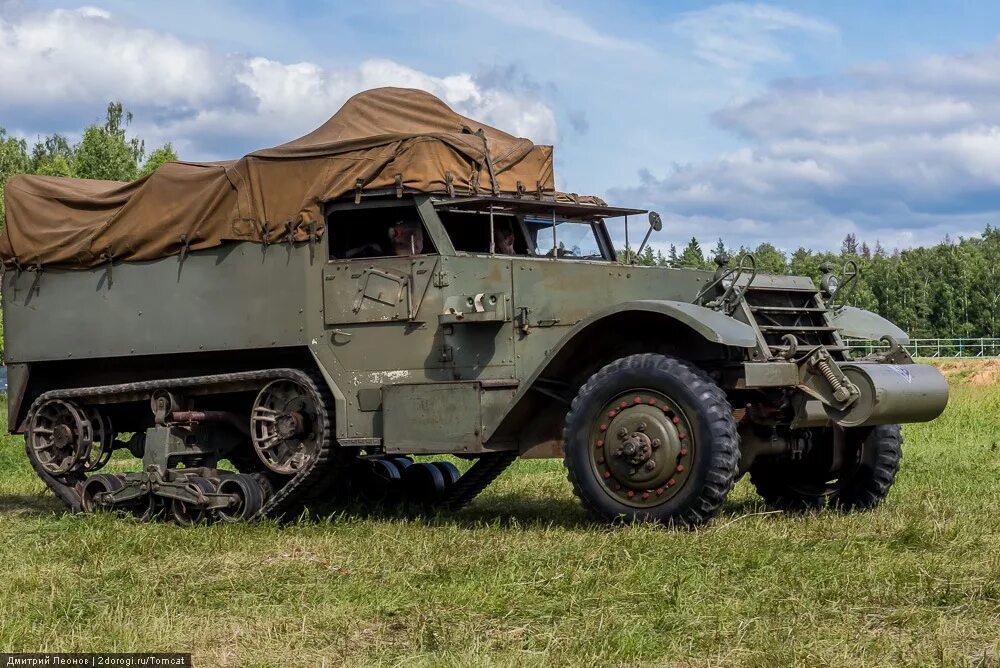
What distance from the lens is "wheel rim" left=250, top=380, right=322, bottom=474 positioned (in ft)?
34.4

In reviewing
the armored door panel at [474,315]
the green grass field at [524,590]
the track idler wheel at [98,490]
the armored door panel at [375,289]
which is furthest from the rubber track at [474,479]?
the track idler wheel at [98,490]

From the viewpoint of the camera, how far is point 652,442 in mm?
8742

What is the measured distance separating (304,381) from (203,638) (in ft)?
13.7

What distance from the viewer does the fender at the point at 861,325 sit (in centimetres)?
1023

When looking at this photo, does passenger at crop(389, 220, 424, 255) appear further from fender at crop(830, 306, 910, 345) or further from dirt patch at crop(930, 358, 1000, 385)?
dirt patch at crop(930, 358, 1000, 385)

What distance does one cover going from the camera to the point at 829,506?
1038 centimetres

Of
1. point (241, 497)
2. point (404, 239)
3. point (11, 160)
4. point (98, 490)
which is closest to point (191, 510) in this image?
point (241, 497)

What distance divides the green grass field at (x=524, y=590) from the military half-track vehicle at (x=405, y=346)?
19.9 inches

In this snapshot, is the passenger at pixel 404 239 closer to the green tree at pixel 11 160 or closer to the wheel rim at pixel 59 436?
the wheel rim at pixel 59 436

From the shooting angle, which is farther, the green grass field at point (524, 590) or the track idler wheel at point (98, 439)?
the track idler wheel at point (98, 439)

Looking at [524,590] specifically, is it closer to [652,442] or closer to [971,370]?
[652,442]

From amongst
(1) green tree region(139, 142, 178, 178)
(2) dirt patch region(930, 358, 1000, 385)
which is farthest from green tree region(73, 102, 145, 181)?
(2) dirt patch region(930, 358, 1000, 385)

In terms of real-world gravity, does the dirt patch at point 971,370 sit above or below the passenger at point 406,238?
below

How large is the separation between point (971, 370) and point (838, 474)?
126ft
